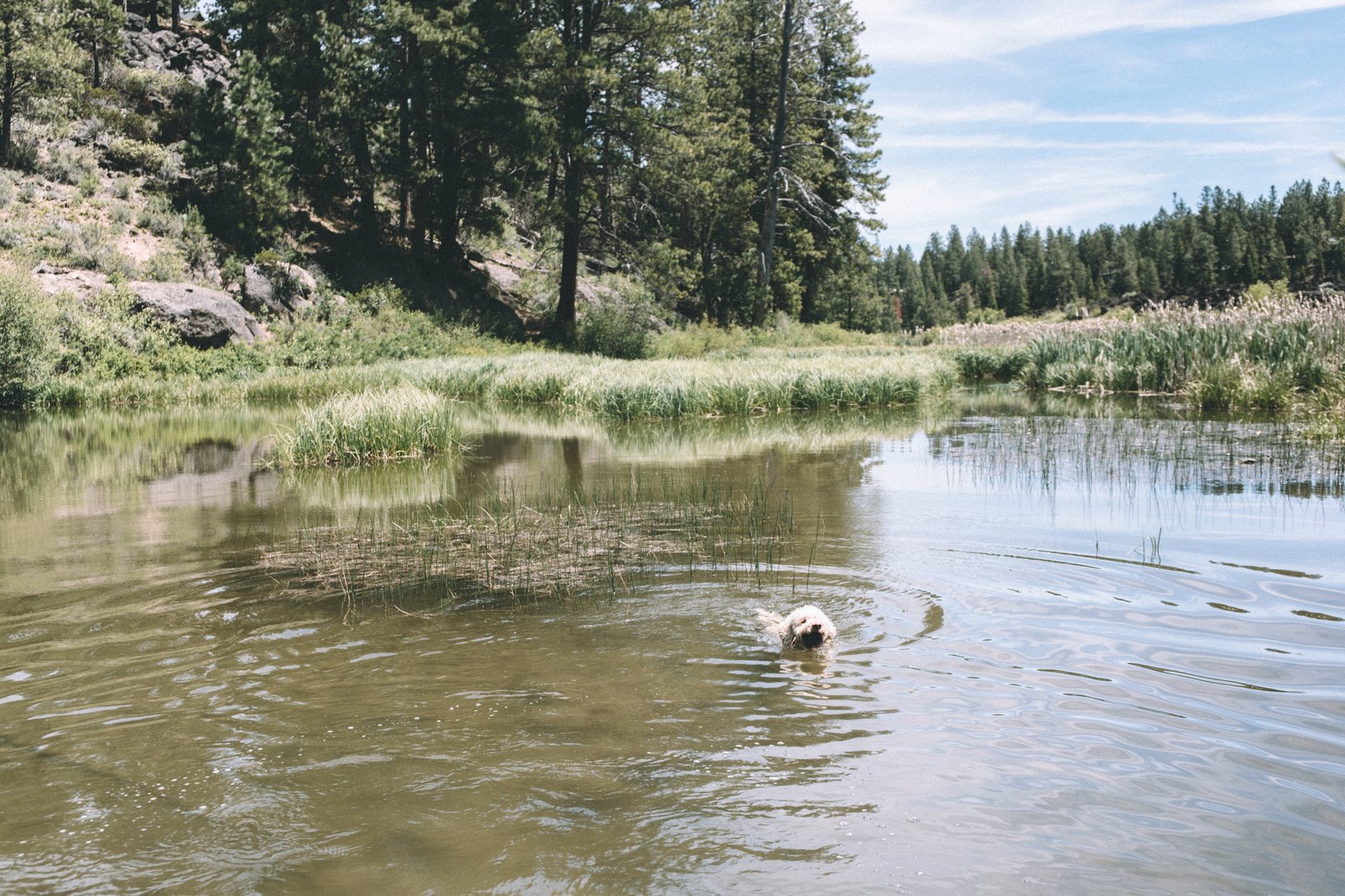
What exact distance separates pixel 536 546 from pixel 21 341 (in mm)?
20631

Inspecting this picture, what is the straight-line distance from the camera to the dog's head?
15.6 feet

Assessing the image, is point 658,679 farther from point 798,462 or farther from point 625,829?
point 798,462

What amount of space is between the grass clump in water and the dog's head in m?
9.22

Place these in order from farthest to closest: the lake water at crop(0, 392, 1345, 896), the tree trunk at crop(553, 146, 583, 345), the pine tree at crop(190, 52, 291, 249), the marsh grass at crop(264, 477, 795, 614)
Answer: the pine tree at crop(190, 52, 291, 249) < the tree trunk at crop(553, 146, 583, 345) < the marsh grass at crop(264, 477, 795, 614) < the lake water at crop(0, 392, 1345, 896)

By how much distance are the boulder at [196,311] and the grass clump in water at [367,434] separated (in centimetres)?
A: 1598

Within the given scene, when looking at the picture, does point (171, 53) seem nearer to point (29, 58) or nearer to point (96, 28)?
point (96, 28)

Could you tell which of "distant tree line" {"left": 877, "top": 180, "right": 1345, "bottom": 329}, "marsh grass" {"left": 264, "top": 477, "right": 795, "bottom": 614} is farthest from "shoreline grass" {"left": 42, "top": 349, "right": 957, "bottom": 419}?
"distant tree line" {"left": 877, "top": 180, "right": 1345, "bottom": 329}

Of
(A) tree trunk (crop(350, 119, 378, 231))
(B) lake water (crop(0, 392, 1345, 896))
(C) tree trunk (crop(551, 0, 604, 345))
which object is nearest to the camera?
(B) lake water (crop(0, 392, 1345, 896))

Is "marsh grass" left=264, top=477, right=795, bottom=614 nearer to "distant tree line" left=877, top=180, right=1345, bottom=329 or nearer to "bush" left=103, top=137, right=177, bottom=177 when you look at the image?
Answer: "bush" left=103, top=137, right=177, bottom=177

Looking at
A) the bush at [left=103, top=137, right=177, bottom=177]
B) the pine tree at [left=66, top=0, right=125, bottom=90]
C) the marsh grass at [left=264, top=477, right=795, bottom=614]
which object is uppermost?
the pine tree at [left=66, top=0, right=125, bottom=90]

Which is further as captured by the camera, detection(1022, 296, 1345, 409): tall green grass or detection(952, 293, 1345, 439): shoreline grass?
detection(1022, 296, 1345, 409): tall green grass

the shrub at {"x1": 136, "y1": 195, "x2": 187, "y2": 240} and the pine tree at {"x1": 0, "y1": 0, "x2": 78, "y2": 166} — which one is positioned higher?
the pine tree at {"x1": 0, "y1": 0, "x2": 78, "y2": 166}

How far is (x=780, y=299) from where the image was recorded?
49.5 meters

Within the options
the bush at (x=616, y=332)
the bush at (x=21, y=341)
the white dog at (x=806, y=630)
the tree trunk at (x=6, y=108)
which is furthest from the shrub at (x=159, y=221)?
the white dog at (x=806, y=630)
